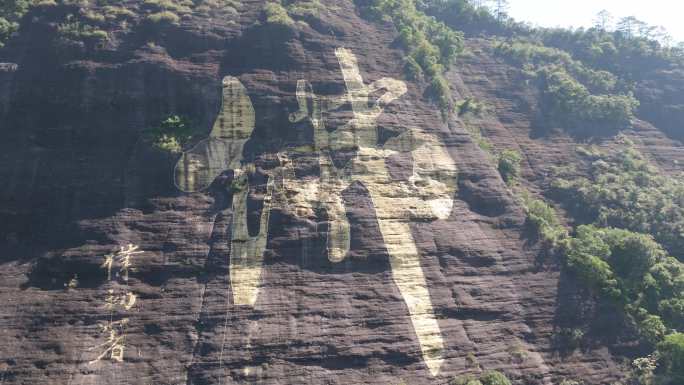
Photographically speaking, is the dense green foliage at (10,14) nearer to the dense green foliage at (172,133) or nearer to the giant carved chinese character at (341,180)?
the dense green foliage at (172,133)

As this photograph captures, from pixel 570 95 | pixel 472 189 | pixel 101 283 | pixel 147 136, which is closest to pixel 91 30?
pixel 147 136

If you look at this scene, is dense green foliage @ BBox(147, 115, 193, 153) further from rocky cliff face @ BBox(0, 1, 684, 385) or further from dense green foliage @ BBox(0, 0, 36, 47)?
dense green foliage @ BBox(0, 0, 36, 47)

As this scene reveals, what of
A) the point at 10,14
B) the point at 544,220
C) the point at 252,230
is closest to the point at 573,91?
the point at 544,220

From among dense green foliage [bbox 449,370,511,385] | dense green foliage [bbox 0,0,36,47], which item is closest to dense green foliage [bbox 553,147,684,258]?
dense green foliage [bbox 449,370,511,385]

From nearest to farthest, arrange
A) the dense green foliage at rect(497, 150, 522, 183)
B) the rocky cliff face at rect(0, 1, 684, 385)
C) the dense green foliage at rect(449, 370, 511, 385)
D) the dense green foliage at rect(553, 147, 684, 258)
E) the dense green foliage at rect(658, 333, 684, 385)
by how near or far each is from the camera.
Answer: the rocky cliff face at rect(0, 1, 684, 385)
the dense green foliage at rect(449, 370, 511, 385)
the dense green foliage at rect(658, 333, 684, 385)
the dense green foliage at rect(553, 147, 684, 258)
the dense green foliage at rect(497, 150, 522, 183)

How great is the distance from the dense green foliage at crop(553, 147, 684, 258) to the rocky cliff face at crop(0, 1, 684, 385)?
295 inches

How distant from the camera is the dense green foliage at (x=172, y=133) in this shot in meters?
23.5

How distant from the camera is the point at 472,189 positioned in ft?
86.7

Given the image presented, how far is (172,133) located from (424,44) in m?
19.9

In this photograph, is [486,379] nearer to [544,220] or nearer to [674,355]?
[674,355]

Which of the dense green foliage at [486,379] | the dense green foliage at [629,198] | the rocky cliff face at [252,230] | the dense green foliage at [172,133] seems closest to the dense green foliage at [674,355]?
the rocky cliff face at [252,230]

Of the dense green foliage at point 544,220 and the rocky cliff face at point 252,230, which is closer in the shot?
the rocky cliff face at point 252,230

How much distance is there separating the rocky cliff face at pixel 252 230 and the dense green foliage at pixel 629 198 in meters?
7.50

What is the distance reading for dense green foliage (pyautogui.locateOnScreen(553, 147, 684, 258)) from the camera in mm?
29484
